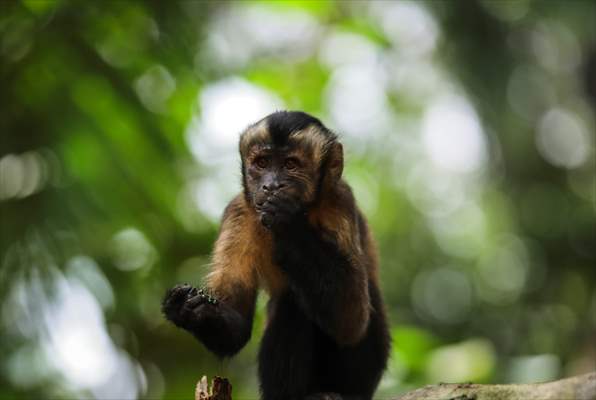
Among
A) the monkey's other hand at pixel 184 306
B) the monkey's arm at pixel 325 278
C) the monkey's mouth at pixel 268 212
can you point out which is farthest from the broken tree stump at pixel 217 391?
the monkey's mouth at pixel 268 212

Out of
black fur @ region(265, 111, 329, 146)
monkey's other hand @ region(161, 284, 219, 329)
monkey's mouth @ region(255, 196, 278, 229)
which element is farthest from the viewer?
black fur @ region(265, 111, 329, 146)

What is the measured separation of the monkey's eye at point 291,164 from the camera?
8.71 meters

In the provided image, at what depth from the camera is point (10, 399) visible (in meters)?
10.7

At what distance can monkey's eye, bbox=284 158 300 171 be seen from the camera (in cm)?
871

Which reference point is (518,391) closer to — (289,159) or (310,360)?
(310,360)

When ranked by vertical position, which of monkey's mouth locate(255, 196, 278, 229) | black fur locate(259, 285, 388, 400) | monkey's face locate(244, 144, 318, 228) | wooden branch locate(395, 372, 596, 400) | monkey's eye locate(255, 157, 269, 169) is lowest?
wooden branch locate(395, 372, 596, 400)

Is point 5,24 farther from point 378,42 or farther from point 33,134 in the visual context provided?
point 378,42

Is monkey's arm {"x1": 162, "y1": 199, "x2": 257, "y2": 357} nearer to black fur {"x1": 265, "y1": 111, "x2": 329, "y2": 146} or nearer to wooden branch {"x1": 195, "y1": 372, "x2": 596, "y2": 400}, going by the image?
wooden branch {"x1": 195, "y1": 372, "x2": 596, "y2": 400}

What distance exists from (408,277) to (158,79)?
19.5 metres

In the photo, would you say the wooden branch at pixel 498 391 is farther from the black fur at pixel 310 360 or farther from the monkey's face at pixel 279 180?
the monkey's face at pixel 279 180

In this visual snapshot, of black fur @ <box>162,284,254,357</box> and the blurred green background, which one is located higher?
the blurred green background

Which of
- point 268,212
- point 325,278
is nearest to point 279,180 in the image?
point 268,212

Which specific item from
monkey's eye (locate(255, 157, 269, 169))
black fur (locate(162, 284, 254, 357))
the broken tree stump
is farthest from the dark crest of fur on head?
the broken tree stump

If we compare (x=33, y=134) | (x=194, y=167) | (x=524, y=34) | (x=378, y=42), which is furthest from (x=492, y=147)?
(x=33, y=134)
